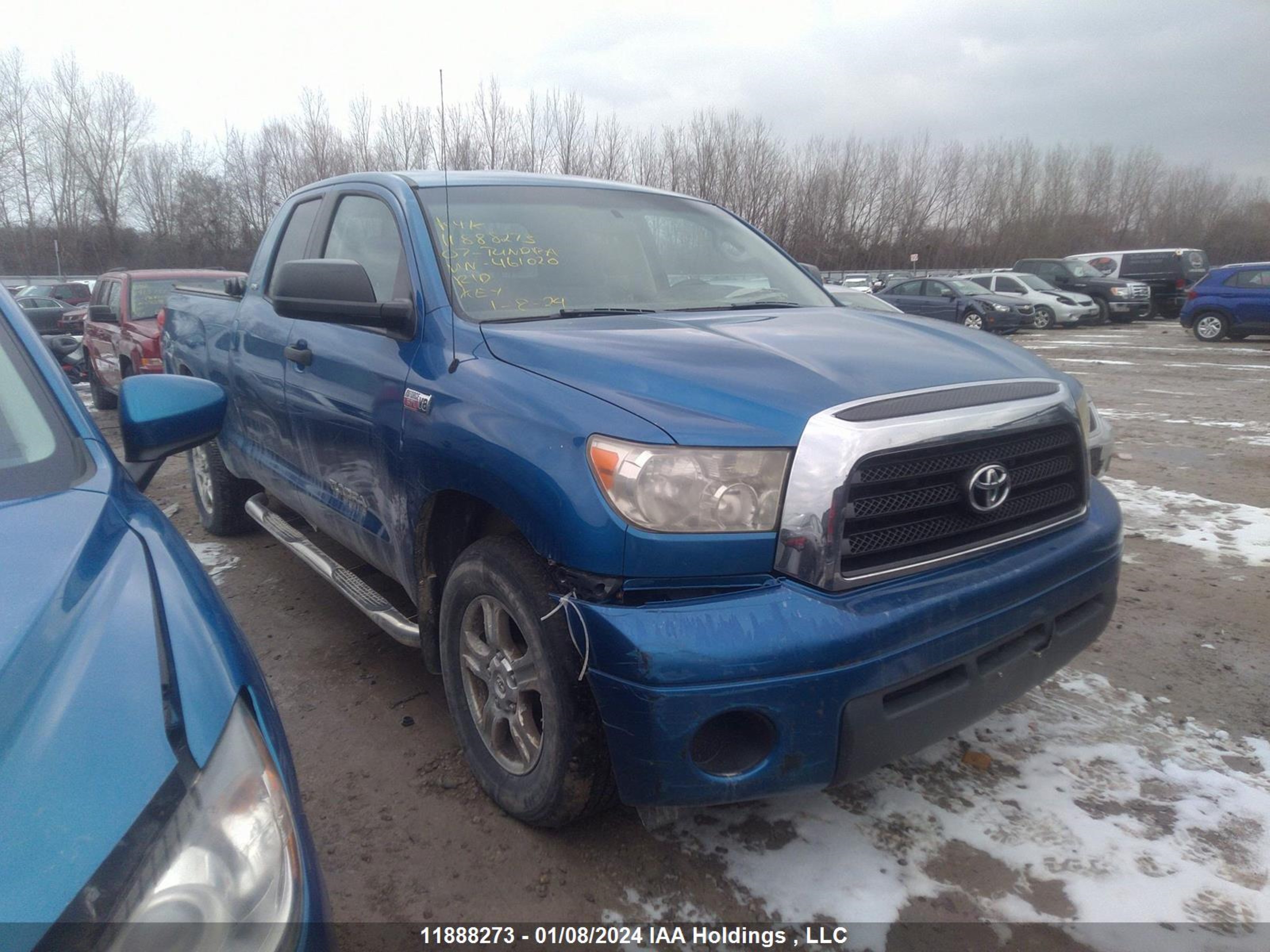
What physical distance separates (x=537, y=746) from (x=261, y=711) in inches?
41.7

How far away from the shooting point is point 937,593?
1.99m

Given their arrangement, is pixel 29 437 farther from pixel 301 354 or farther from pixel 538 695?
pixel 301 354

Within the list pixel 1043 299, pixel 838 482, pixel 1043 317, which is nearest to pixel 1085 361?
pixel 1043 317

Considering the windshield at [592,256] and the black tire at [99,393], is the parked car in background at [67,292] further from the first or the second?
the windshield at [592,256]

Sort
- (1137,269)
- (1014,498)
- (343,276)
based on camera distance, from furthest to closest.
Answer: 1. (1137,269)
2. (343,276)
3. (1014,498)

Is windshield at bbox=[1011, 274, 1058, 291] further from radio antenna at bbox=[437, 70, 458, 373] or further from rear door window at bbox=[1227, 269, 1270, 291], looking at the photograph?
radio antenna at bbox=[437, 70, 458, 373]

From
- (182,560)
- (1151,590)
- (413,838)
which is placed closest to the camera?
(182,560)

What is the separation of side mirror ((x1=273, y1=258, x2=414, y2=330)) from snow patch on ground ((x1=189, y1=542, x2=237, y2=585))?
94.4 inches

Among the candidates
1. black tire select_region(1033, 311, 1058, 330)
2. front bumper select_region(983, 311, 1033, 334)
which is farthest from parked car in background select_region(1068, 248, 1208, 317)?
front bumper select_region(983, 311, 1033, 334)

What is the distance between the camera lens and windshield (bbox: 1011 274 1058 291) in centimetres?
2352

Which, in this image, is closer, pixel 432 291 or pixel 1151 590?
pixel 432 291

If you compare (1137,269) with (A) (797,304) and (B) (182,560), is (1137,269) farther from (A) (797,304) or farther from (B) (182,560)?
(B) (182,560)

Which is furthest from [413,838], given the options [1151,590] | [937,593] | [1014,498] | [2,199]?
[2,199]

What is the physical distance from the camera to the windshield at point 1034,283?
2352 centimetres
